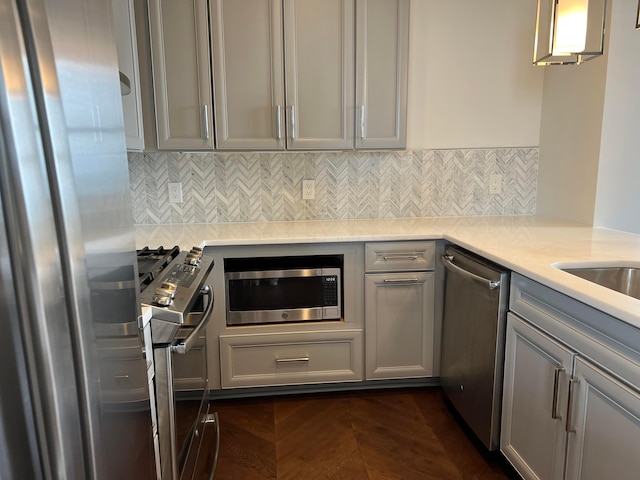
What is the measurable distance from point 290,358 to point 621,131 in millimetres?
2070

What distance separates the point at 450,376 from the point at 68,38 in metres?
2.16

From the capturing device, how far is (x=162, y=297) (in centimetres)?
124

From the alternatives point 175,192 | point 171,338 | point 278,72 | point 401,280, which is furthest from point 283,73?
point 171,338

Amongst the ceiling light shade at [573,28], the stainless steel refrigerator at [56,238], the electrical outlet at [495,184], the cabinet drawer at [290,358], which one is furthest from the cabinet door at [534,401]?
the electrical outlet at [495,184]

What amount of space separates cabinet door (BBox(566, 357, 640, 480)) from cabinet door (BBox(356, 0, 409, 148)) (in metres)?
1.54

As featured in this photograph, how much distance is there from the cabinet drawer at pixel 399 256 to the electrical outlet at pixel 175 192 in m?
1.21

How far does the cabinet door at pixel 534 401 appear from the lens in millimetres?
1356

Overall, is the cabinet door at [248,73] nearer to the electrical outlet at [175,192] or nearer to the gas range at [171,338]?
the electrical outlet at [175,192]

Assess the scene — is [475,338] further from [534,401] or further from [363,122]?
[363,122]

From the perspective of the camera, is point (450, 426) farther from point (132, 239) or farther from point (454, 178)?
point (132, 239)

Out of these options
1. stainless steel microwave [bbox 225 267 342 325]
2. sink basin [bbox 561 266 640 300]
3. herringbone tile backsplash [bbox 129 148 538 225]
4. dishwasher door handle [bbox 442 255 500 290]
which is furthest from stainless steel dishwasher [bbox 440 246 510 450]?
herringbone tile backsplash [bbox 129 148 538 225]

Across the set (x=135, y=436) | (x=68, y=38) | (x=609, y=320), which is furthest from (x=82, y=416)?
(x=609, y=320)

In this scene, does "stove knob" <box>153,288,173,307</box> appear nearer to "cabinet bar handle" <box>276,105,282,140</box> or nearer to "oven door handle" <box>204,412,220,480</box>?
"oven door handle" <box>204,412,220,480</box>

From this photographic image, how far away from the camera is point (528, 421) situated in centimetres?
156
